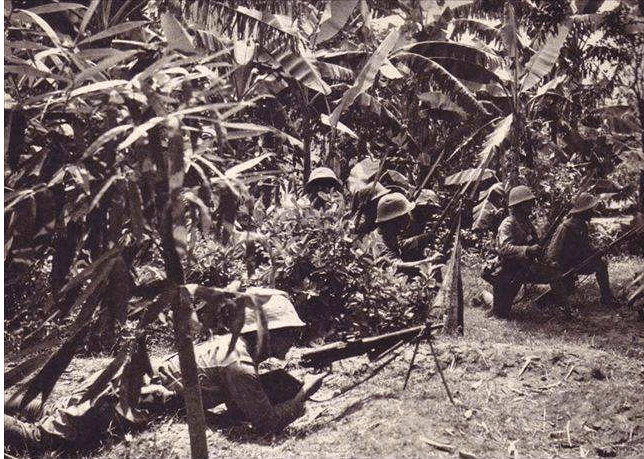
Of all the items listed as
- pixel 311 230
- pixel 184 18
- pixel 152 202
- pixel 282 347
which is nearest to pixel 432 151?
pixel 311 230

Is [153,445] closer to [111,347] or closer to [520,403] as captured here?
[111,347]

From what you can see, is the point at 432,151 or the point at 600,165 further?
the point at 432,151

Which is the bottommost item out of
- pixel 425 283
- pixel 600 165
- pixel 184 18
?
pixel 425 283

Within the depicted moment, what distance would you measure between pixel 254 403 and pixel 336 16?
2.48 meters

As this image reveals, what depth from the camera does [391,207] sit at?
19.9 ft

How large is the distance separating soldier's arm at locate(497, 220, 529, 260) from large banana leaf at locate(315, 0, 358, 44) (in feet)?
10.5

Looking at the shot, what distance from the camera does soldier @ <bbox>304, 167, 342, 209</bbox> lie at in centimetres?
670

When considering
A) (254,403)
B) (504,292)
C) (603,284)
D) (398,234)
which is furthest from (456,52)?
(254,403)

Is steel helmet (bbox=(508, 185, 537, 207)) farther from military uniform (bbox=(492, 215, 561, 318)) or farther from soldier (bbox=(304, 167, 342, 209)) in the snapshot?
soldier (bbox=(304, 167, 342, 209))

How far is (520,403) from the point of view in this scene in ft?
13.4

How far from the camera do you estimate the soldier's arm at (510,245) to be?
5992mm

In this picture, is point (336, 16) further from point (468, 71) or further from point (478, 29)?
point (478, 29)

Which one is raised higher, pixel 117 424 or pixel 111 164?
pixel 111 164

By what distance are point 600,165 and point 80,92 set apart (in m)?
4.14
